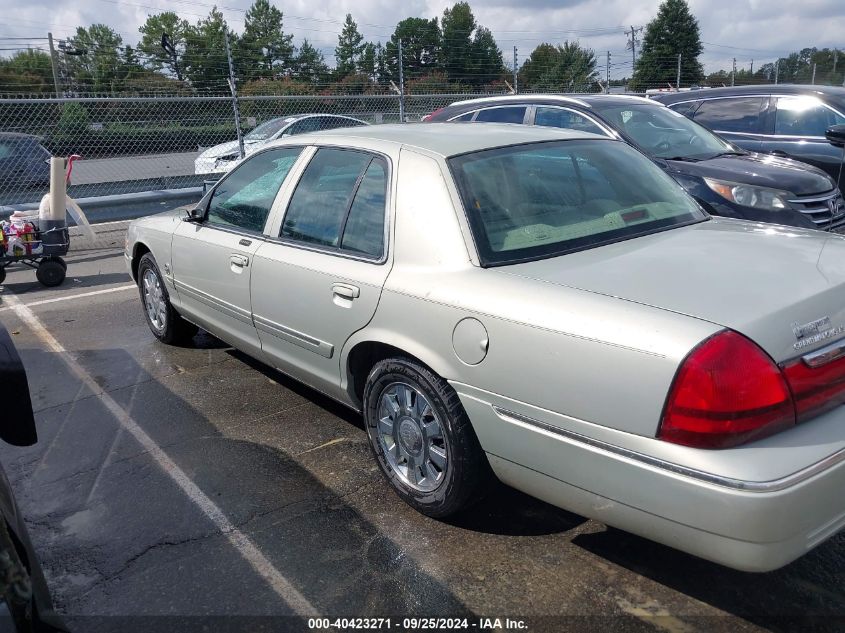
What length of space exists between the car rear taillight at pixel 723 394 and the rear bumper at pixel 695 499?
99 mm

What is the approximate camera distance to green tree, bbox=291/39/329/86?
21938 mm

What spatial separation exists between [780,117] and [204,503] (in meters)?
7.53

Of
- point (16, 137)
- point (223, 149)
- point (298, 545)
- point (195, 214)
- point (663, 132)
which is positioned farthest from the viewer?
point (223, 149)

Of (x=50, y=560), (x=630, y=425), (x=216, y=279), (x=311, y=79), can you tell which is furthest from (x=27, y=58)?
(x=630, y=425)

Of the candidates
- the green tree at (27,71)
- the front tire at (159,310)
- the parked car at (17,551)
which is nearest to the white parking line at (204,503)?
the front tire at (159,310)

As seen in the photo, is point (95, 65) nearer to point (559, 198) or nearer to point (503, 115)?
point (503, 115)

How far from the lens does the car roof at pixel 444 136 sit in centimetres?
362

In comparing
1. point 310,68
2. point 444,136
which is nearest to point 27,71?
point 310,68

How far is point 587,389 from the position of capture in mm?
2523

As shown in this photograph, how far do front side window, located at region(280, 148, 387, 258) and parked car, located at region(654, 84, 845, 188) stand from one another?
5.66 m

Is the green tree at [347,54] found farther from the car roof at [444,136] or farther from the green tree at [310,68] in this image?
the car roof at [444,136]

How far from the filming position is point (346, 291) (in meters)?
3.54

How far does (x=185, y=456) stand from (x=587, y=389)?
240 centimetres

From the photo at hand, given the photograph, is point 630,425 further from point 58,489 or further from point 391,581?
point 58,489
